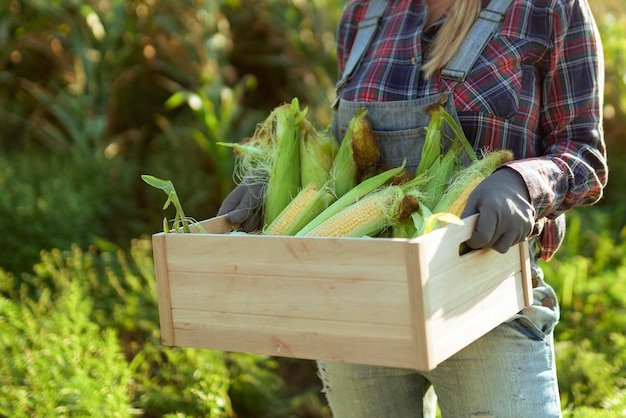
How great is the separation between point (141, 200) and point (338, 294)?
166 inches

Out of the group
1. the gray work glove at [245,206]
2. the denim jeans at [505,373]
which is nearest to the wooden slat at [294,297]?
the gray work glove at [245,206]

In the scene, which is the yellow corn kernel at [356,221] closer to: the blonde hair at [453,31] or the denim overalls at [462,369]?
the denim overalls at [462,369]

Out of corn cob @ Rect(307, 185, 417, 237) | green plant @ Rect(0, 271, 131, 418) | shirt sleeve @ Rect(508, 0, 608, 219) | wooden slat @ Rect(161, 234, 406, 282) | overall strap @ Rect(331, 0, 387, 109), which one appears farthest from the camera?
green plant @ Rect(0, 271, 131, 418)

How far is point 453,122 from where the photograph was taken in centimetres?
161

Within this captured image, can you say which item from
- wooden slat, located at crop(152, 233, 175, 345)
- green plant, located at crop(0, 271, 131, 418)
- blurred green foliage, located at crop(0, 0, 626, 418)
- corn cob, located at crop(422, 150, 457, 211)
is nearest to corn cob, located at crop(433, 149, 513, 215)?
corn cob, located at crop(422, 150, 457, 211)

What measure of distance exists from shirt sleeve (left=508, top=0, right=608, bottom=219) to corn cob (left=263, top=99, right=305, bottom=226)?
60cm

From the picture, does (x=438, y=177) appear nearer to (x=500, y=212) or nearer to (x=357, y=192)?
(x=357, y=192)

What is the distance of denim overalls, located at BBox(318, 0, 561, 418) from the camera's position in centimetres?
159

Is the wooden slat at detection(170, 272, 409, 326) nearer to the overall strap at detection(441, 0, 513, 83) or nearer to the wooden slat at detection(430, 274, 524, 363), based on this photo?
the wooden slat at detection(430, 274, 524, 363)

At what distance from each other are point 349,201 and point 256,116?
3.90 metres

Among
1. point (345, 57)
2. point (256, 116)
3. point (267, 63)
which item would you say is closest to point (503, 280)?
point (345, 57)

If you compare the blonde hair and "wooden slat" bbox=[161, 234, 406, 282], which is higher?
the blonde hair

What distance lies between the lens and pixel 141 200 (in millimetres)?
5340

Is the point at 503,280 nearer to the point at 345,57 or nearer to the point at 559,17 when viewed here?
the point at 559,17
